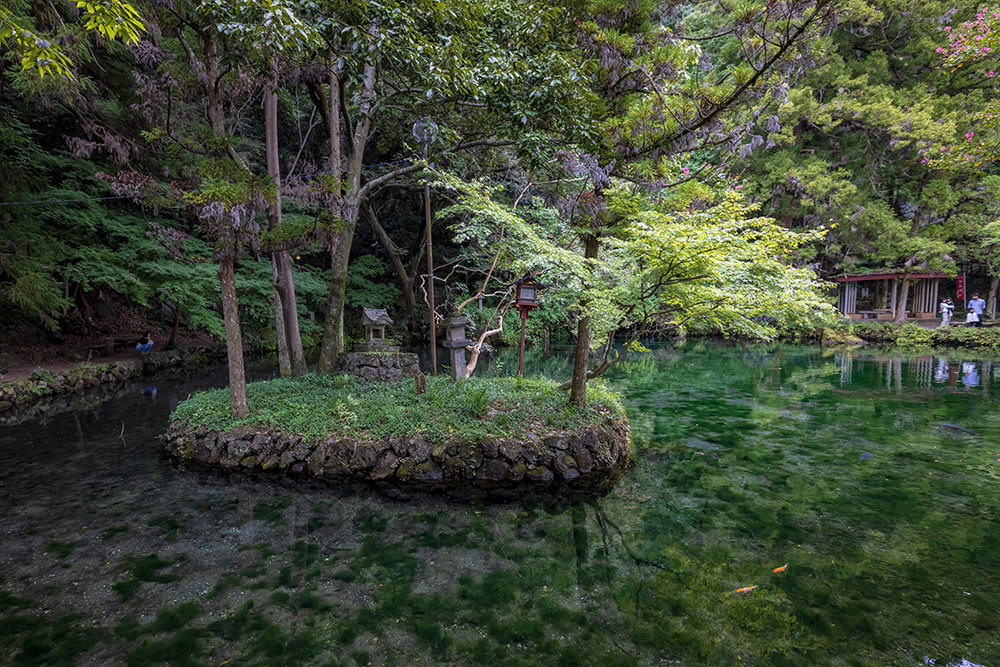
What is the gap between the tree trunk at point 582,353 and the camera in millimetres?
7602

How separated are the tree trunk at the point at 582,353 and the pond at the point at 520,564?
1.53 meters

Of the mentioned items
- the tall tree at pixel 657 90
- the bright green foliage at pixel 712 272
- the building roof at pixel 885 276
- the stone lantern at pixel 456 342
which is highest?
the tall tree at pixel 657 90

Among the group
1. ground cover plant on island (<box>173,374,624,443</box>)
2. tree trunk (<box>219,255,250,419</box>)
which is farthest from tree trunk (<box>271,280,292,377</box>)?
tree trunk (<box>219,255,250,419</box>)

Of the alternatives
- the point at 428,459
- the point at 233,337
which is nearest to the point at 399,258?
the point at 233,337

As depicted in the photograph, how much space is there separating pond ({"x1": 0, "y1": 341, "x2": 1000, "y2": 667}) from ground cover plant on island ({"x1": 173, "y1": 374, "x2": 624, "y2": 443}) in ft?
3.23

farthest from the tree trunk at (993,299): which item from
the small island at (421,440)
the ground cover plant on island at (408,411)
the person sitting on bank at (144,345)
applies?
the person sitting on bank at (144,345)

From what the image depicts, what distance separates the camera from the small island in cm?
674

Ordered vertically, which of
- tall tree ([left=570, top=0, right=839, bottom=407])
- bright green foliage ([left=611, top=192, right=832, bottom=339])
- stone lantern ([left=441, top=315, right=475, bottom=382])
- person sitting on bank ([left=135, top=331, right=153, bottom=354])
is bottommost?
person sitting on bank ([left=135, top=331, right=153, bottom=354])

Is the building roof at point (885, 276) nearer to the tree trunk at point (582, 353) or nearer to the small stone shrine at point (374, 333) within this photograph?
the tree trunk at point (582, 353)

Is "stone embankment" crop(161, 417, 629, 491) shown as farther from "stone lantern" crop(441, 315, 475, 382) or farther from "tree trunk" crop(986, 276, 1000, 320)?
"tree trunk" crop(986, 276, 1000, 320)

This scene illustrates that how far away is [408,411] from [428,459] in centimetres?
102

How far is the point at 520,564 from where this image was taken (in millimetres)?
4695

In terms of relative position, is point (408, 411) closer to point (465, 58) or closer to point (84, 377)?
point (465, 58)

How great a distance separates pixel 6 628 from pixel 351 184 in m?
8.67
